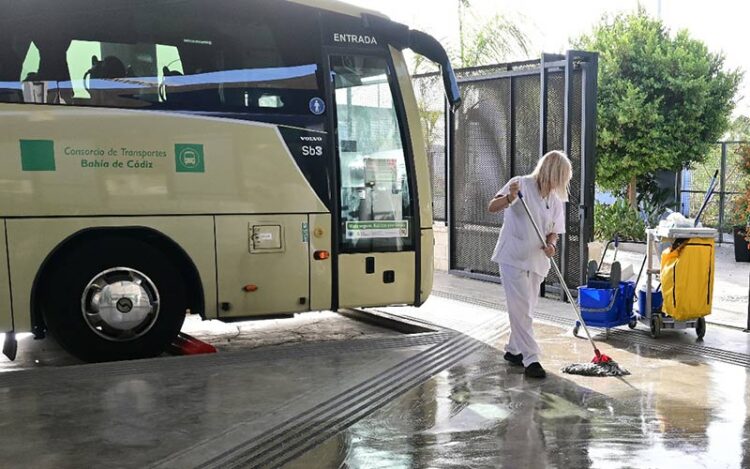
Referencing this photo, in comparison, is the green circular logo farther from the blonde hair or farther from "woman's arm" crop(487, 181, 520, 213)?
the blonde hair

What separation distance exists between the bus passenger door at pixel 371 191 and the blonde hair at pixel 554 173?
5.94 ft

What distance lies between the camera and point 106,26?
6465 mm

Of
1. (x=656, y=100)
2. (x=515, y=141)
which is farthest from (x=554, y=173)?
(x=656, y=100)

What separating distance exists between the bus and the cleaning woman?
1615 millimetres

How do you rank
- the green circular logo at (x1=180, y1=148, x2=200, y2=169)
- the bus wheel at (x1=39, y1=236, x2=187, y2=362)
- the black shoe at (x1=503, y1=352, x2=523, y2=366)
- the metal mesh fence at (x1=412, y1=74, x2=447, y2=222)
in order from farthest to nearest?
1. the metal mesh fence at (x1=412, y1=74, x2=447, y2=222)
2. the green circular logo at (x1=180, y1=148, x2=200, y2=169)
3. the black shoe at (x1=503, y1=352, x2=523, y2=366)
4. the bus wheel at (x1=39, y1=236, x2=187, y2=362)

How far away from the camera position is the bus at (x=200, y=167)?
6.23 metres

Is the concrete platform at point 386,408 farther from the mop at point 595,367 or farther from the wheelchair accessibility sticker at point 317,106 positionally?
the wheelchair accessibility sticker at point 317,106

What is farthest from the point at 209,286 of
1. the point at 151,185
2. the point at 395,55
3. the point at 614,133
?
the point at 614,133

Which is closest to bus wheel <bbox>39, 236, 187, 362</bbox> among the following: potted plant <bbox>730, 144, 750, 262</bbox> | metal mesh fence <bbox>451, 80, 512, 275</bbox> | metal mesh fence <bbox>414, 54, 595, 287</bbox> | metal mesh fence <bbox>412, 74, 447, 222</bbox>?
metal mesh fence <bbox>414, 54, 595, 287</bbox>

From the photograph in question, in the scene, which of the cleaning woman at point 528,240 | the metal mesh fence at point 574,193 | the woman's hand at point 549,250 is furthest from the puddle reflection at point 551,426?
the metal mesh fence at point 574,193

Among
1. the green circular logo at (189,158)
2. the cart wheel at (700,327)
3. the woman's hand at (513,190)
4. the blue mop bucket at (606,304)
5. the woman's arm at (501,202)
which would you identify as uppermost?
the green circular logo at (189,158)

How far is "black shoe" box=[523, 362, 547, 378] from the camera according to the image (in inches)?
240

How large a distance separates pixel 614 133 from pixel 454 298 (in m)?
6.59

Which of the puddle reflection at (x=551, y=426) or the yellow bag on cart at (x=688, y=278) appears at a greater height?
the yellow bag on cart at (x=688, y=278)
